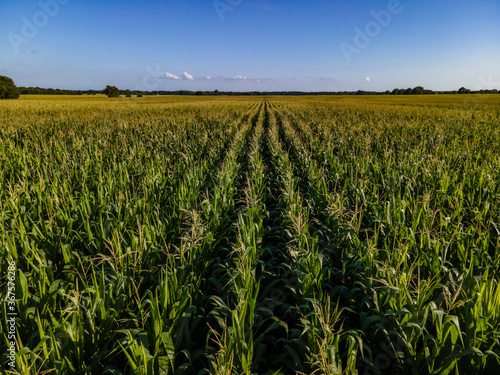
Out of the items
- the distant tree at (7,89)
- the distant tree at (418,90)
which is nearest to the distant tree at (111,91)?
the distant tree at (7,89)

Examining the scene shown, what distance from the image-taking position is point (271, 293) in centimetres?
329

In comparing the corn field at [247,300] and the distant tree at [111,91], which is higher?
the distant tree at [111,91]

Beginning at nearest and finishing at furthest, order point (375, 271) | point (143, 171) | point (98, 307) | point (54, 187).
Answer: point (98, 307) → point (375, 271) → point (54, 187) → point (143, 171)

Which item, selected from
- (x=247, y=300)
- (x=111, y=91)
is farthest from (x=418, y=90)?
(x=247, y=300)

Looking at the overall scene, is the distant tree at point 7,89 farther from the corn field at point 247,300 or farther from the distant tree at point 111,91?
the corn field at point 247,300

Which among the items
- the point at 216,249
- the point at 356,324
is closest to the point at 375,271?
the point at 356,324

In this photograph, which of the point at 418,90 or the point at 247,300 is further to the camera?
the point at 418,90

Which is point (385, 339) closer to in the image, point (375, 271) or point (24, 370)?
point (375, 271)

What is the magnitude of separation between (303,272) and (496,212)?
12.1 feet

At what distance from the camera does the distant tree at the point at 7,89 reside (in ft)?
216

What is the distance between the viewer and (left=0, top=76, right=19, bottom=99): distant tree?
65688 millimetres

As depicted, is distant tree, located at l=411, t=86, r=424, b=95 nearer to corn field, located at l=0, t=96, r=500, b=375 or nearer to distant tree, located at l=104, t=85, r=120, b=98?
distant tree, located at l=104, t=85, r=120, b=98

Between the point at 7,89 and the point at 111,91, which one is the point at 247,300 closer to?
the point at 7,89

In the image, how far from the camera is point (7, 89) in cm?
6600
